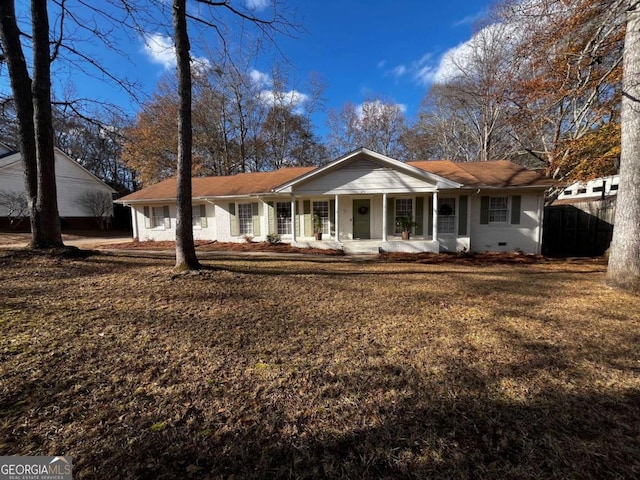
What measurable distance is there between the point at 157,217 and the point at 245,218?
536cm

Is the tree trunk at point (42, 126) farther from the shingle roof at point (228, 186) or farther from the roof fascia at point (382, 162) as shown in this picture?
the shingle roof at point (228, 186)

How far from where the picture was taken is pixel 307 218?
1341 centimetres

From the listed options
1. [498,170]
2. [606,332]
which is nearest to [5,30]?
A: [606,332]

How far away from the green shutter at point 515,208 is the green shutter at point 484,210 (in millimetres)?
941

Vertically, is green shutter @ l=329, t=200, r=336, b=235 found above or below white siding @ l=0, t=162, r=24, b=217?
below

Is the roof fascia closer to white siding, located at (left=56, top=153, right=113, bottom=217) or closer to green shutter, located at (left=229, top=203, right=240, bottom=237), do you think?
green shutter, located at (left=229, top=203, right=240, bottom=237)

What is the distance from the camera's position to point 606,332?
3.70 m

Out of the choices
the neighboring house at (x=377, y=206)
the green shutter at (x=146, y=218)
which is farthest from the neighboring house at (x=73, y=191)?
the neighboring house at (x=377, y=206)

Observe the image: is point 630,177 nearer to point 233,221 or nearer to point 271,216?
A: point 271,216

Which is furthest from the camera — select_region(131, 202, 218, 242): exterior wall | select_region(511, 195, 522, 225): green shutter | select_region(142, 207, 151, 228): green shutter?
select_region(142, 207, 151, 228): green shutter

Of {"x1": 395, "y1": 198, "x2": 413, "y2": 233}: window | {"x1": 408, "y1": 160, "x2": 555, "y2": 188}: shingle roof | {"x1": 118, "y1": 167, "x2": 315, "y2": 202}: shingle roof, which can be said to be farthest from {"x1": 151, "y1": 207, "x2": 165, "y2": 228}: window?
{"x1": 408, "y1": 160, "x2": 555, "y2": 188}: shingle roof

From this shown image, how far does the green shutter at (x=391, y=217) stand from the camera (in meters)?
12.6

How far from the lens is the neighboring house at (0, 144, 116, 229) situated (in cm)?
1862

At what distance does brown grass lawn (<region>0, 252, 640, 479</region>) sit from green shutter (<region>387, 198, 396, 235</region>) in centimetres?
775
